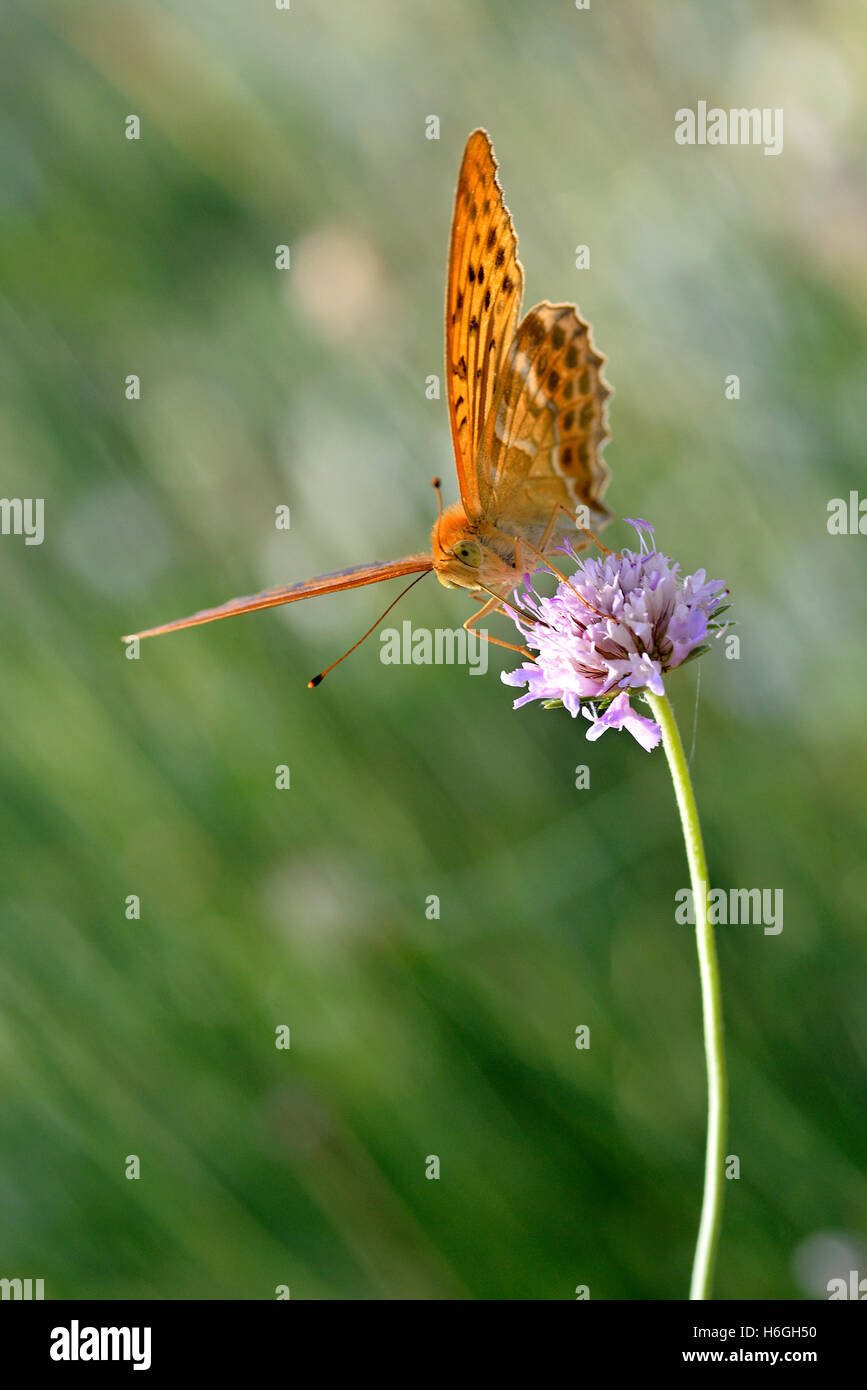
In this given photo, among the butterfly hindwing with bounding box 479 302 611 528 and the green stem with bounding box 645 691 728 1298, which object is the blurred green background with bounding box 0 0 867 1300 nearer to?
the butterfly hindwing with bounding box 479 302 611 528

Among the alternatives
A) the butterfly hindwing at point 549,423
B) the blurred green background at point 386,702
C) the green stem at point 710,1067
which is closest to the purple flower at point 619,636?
the green stem at point 710,1067

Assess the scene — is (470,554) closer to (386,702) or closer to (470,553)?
(470,553)

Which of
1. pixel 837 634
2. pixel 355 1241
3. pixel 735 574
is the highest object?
pixel 735 574

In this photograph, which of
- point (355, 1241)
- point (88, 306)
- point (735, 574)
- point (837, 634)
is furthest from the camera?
point (88, 306)

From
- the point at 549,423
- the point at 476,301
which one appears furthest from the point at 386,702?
the point at 476,301

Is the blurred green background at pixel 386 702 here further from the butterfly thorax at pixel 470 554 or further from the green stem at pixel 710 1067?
the green stem at pixel 710 1067

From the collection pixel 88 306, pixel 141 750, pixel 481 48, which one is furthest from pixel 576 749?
pixel 481 48

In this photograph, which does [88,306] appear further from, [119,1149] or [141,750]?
[119,1149]

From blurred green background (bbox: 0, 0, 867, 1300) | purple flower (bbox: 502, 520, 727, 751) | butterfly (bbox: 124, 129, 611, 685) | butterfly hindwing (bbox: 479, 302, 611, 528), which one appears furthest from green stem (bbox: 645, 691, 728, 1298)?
blurred green background (bbox: 0, 0, 867, 1300)
